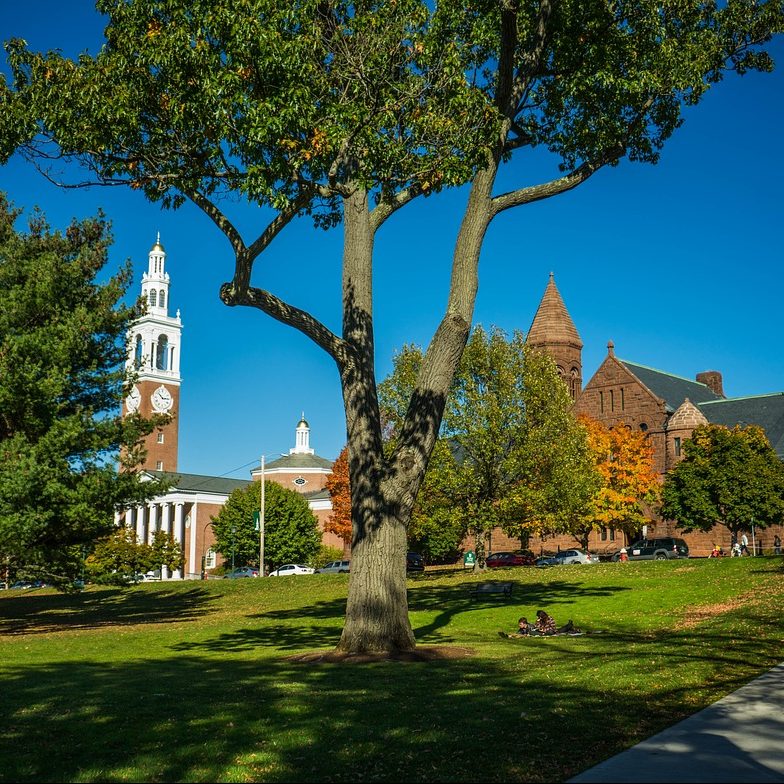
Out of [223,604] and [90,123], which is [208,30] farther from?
[223,604]

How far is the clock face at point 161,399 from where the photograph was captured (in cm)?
11231

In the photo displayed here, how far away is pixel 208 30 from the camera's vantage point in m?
14.1

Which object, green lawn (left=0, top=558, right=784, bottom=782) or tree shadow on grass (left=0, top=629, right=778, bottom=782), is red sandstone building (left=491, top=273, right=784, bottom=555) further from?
tree shadow on grass (left=0, top=629, right=778, bottom=782)

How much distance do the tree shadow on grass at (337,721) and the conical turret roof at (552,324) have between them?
78.0 metres

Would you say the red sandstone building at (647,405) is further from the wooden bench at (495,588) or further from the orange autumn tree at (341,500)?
the wooden bench at (495,588)

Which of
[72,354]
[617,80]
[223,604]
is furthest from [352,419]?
[223,604]

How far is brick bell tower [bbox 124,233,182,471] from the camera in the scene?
109875 millimetres

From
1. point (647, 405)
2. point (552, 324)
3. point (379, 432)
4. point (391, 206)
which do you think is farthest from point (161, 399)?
point (379, 432)

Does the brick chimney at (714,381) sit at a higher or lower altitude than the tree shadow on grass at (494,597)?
higher

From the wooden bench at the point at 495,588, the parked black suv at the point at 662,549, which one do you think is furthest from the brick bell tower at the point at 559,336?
the wooden bench at the point at 495,588

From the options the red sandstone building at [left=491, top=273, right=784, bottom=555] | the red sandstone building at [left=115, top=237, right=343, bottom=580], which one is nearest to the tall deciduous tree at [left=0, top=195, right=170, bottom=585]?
the red sandstone building at [left=491, top=273, right=784, bottom=555]

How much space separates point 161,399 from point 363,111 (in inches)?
4080

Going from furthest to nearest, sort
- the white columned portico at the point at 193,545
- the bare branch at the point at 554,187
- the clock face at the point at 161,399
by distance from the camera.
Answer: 1. the clock face at the point at 161,399
2. the white columned portico at the point at 193,545
3. the bare branch at the point at 554,187

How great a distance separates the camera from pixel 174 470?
109 metres
